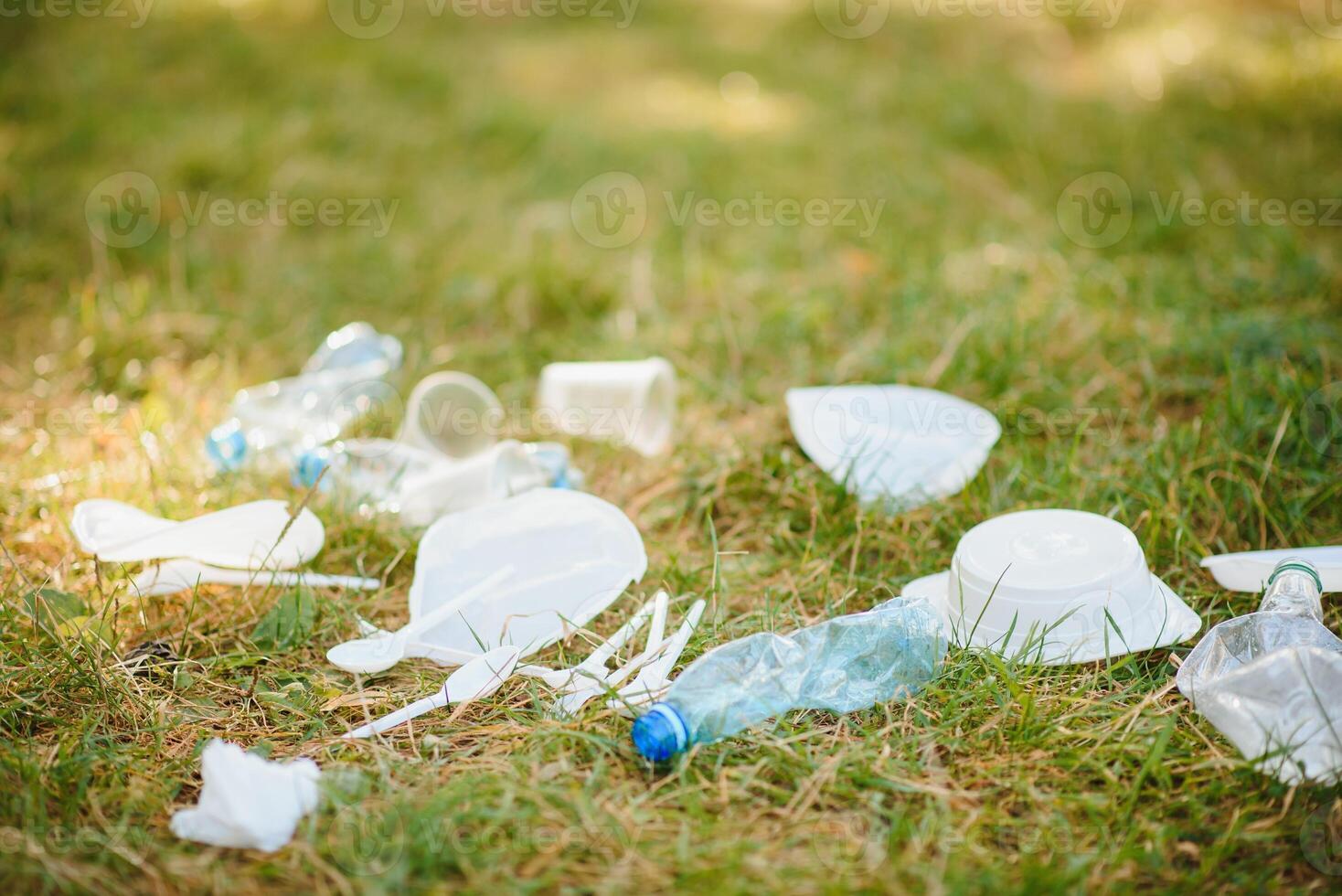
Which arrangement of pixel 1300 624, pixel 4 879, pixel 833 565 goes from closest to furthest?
pixel 4 879 < pixel 1300 624 < pixel 833 565

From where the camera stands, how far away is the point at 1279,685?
152cm

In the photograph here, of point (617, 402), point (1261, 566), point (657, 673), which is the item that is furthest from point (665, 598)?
point (1261, 566)

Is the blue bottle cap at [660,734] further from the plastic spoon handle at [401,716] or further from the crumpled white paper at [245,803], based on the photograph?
the crumpled white paper at [245,803]

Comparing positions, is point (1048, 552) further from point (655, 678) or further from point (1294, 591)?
point (655, 678)

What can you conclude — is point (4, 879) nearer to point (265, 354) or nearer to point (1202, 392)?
point (265, 354)

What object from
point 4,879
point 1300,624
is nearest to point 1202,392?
point 1300,624

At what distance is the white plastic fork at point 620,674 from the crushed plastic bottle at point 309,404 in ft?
3.38

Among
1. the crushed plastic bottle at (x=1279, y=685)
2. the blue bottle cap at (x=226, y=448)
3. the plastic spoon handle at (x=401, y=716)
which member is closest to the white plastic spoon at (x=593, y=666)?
the plastic spoon handle at (x=401, y=716)

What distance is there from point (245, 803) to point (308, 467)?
1044 mm

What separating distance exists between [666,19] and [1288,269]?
11.7 ft

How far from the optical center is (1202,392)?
101 inches

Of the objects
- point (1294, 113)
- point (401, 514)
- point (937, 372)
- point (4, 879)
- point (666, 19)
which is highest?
point (666, 19)

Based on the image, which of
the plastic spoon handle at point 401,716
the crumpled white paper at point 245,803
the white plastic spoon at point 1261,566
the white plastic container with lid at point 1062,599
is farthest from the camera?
the white plastic spoon at point 1261,566

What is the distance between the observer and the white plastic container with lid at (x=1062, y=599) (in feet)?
5.61
